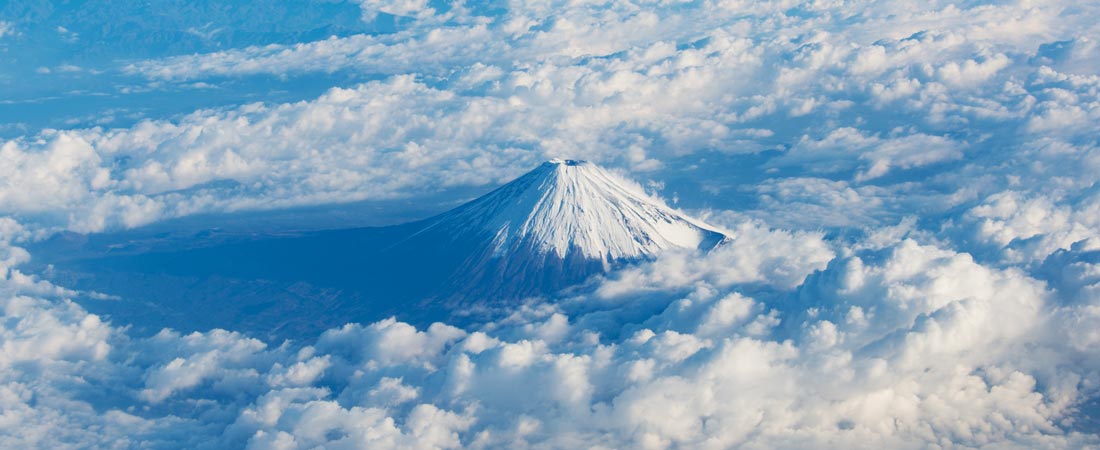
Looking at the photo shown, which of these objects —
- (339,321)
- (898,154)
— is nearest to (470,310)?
(339,321)

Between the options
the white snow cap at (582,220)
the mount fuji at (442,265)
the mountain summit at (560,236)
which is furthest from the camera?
the white snow cap at (582,220)

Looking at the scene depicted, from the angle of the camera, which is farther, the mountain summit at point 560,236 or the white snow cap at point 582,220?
the white snow cap at point 582,220

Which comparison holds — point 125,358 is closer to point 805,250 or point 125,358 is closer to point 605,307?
point 605,307

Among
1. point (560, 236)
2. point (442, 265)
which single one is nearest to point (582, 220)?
point (560, 236)

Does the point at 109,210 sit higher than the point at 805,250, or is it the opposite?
the point at 109,210

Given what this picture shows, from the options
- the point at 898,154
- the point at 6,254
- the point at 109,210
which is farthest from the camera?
the point at 898,154

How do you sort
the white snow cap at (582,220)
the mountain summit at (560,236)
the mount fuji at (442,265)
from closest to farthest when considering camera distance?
the mountain summit at (560,236)
the mount fuji at (442,265)
the white snow cap at (582,220)
